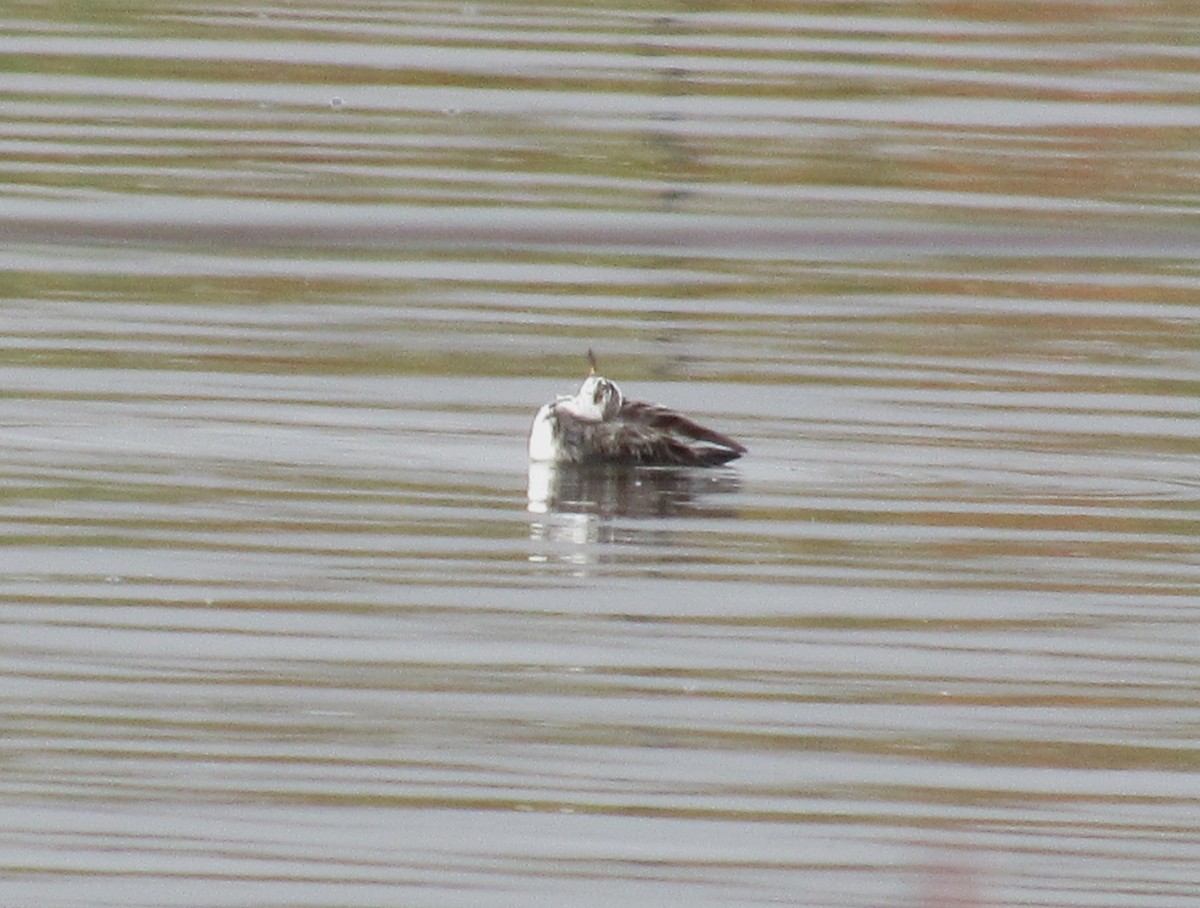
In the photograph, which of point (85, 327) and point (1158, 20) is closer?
point (85, 327)

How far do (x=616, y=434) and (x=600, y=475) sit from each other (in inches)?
4.8

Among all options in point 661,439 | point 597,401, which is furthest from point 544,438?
point 661,439

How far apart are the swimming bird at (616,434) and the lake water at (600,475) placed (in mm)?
101

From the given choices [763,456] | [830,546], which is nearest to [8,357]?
[763,456]

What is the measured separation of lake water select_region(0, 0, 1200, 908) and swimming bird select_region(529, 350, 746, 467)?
0.10m

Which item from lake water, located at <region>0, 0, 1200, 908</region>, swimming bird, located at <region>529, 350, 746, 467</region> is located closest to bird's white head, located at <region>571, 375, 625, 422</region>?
swimming bird, located at <region>529, 350, 746, 467</region>

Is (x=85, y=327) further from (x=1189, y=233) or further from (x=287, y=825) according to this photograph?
(x=287, y=825)

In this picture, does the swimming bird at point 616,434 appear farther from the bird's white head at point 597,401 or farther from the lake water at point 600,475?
the lake water at point 600,475

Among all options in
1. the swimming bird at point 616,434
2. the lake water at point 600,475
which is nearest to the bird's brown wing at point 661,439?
the swimming bird at point 616,434

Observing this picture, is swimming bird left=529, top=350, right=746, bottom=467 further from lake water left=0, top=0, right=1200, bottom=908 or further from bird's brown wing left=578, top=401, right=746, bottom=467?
lake water left=0, top=0, right=1200, bottom=908

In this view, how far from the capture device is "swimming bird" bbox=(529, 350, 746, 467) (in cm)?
997

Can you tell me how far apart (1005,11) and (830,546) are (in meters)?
9.14

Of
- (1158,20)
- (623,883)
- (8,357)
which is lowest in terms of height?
(623,883)

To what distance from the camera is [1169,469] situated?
10.0 metres
